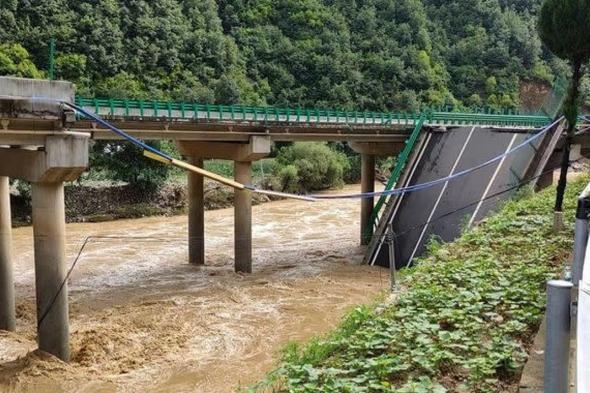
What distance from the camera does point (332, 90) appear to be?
2569 inches

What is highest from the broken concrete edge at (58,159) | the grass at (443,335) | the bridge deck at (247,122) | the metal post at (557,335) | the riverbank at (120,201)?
the bridge deck at (247,122)

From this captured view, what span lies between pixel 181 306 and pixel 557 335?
49.0 feet

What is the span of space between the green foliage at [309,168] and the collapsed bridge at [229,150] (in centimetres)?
1634

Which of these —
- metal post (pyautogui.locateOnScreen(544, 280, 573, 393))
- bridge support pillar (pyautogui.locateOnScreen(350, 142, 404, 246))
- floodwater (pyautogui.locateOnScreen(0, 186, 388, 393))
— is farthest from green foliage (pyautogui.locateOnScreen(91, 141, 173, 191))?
metal post (pyautogui.locateOnScreen(544, 280, 573, 393))

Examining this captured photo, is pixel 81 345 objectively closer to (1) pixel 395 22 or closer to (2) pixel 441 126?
(2) pixel 441 126

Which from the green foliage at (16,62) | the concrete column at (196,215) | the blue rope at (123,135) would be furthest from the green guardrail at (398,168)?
the green foliage at (16,62)

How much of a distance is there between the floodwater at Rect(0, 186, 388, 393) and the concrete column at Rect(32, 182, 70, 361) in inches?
20.2

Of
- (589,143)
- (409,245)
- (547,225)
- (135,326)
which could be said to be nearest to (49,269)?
(135,326)

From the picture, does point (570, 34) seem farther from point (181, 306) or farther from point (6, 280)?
point (6, 280)

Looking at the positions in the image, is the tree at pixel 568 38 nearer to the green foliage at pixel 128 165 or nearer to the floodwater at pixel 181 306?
the floodwater at pixel 181 306

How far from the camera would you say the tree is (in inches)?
403

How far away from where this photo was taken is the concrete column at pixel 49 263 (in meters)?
11.5

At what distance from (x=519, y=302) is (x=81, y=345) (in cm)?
979

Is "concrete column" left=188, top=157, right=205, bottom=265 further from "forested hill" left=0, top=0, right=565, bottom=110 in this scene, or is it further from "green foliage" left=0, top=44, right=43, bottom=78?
"green foliage" left=0, top=44, right=43, bottom=78
